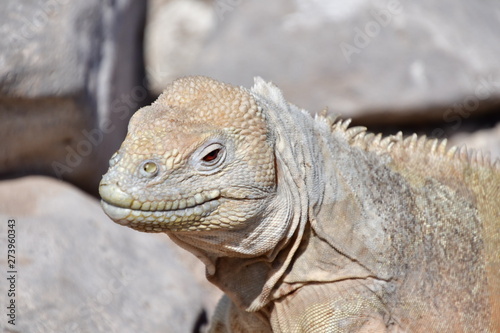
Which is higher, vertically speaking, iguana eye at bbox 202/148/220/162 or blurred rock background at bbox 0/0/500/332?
iguana eye at bbox 202/148/220/162

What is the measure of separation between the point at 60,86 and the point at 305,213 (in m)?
3.94

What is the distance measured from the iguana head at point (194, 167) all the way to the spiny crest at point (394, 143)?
0.58 metres

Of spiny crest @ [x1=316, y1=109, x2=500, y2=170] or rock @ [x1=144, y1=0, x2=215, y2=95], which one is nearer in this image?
spiny crest @ [x1=316, y1=109, x2=500, y2=170]

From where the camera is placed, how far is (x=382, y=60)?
8359mm

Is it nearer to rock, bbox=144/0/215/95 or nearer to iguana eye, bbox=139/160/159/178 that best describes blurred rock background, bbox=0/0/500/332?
rock, bbox=144/0/215/95

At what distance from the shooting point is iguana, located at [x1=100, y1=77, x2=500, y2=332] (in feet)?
10.6

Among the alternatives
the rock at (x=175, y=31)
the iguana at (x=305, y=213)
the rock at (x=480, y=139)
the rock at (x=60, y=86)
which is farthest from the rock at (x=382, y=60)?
the iguana at (x=305, y=213)

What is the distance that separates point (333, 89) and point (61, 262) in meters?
4.15

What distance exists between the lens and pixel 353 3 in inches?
333

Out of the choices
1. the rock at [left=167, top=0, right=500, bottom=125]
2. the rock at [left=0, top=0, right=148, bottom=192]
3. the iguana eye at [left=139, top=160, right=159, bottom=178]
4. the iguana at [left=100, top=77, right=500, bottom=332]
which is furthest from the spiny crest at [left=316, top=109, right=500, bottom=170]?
the rock at [left=167, top=0, right=500, bottom=125]

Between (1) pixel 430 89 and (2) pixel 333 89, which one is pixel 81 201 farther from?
(1) pixel 430 89

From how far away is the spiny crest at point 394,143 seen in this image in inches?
150

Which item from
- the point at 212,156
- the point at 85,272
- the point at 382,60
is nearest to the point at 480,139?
the point at 382,60

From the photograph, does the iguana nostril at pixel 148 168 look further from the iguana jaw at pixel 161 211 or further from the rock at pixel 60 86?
the rock at pixel 60 86
